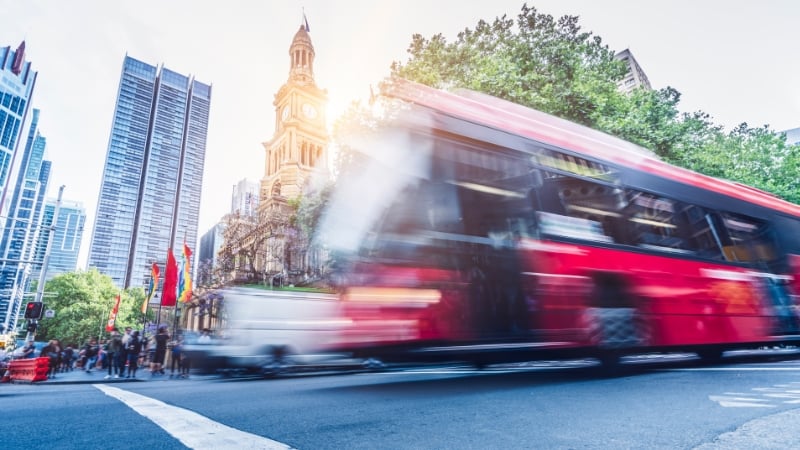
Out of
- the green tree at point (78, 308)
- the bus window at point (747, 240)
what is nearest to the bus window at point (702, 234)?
the bus window at point (747, 240)

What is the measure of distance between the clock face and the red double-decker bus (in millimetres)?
49618

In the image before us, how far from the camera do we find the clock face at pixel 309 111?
2067 inches

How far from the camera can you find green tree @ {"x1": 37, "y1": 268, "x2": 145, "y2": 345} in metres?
49.5

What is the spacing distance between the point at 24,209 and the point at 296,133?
357ft

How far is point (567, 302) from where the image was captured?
16.1 ft

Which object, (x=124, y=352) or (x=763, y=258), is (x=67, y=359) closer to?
(x=124, y=352)

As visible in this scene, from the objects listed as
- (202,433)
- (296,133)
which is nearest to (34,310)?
(202,433)

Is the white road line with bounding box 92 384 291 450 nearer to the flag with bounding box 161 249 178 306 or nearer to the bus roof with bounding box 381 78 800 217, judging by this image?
the bus roof with bounding box 381 78 800 217

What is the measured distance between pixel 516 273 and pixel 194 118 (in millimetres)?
129346

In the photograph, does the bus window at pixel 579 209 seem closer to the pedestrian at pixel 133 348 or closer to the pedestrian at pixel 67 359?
the pedestrian at pixel 133 348

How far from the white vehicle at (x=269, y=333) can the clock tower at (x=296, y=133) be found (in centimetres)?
3389

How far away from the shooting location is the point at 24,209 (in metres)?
107

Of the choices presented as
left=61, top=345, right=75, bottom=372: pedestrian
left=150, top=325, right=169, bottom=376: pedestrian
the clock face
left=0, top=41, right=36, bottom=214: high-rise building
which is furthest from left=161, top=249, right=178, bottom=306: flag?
left=0, top=41, right=36, bottom=214: high-rise building

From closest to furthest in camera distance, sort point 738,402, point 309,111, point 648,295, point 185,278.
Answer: point 738,402, point 648,295, point 185,278, point 309,111
